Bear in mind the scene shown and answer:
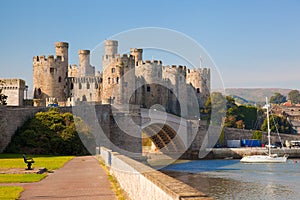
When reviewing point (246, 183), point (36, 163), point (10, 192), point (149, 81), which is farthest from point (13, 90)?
point (10, 192)

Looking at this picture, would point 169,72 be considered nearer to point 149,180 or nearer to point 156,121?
point 156,121

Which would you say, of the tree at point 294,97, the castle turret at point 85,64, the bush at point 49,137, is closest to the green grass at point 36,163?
the bush at point 49,137

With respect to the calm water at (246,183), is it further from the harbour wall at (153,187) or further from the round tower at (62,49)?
the round tower at (62,49)

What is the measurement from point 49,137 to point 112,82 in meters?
17.7

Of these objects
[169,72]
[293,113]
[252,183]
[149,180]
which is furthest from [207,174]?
[293,113]

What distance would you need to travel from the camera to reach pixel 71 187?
43.9ft

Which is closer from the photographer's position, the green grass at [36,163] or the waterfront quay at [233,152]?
the green grass at [36,163]

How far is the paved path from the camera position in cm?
1182

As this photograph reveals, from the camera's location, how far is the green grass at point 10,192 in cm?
1153

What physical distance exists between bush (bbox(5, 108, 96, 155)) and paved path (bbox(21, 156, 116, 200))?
653 inches

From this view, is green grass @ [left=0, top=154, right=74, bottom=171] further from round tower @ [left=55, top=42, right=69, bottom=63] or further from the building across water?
round tower @ [left=55, top=42, right=69, bottom=63]

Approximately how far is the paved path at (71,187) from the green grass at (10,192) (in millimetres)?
142

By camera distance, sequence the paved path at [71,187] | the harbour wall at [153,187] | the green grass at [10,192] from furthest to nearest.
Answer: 1. the paved path at [71,187]
2. the green grass at [10,192]
3. the harbour wall at [153,187]

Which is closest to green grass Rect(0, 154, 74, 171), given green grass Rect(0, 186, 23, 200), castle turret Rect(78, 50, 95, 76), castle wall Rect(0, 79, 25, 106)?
green grass Rect(0, 186, 23, 200)
